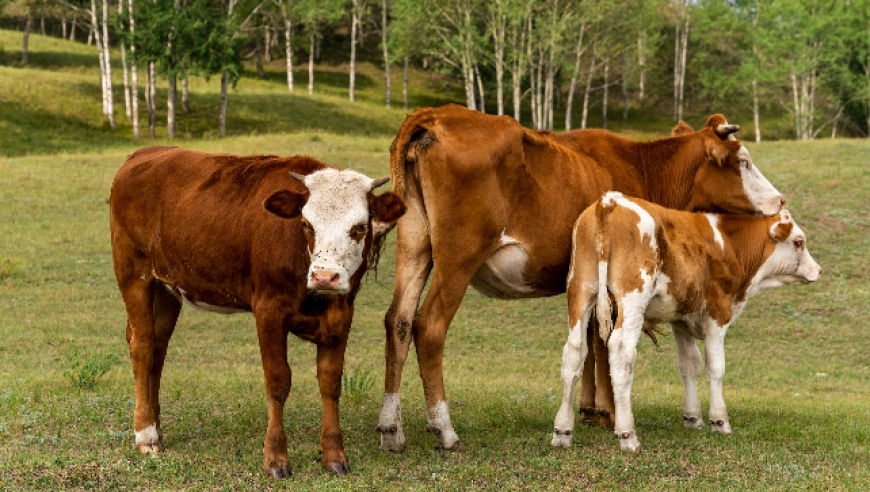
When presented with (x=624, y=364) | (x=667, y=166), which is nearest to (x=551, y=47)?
(x=667, y=166)

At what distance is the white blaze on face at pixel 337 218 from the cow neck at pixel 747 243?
15.4 ft

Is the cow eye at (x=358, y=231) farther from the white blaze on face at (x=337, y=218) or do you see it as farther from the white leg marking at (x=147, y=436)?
the white leg marking at (x=147, y=436)

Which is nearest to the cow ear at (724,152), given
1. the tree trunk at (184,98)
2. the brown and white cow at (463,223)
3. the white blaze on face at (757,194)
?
the white blaze on face at (757,194)

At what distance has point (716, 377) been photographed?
902cm

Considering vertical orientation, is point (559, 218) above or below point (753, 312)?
above

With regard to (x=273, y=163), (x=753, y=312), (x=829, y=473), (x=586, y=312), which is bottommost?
(x=753, y=312)

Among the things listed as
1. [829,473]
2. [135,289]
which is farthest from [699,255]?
[135,289]

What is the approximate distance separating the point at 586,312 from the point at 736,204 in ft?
10.2

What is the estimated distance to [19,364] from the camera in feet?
41.2

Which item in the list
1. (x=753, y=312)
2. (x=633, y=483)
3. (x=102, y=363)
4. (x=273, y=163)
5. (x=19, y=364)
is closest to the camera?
(x=633, y=483)

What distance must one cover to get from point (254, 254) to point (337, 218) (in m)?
0.94

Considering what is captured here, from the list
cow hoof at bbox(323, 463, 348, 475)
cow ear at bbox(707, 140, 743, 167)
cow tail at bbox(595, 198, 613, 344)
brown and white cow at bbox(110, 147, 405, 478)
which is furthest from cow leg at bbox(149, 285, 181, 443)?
cow ear at bbox(707, 140, 743, 167)

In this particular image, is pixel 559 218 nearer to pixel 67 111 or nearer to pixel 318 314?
pixel 318 314

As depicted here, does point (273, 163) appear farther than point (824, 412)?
No
